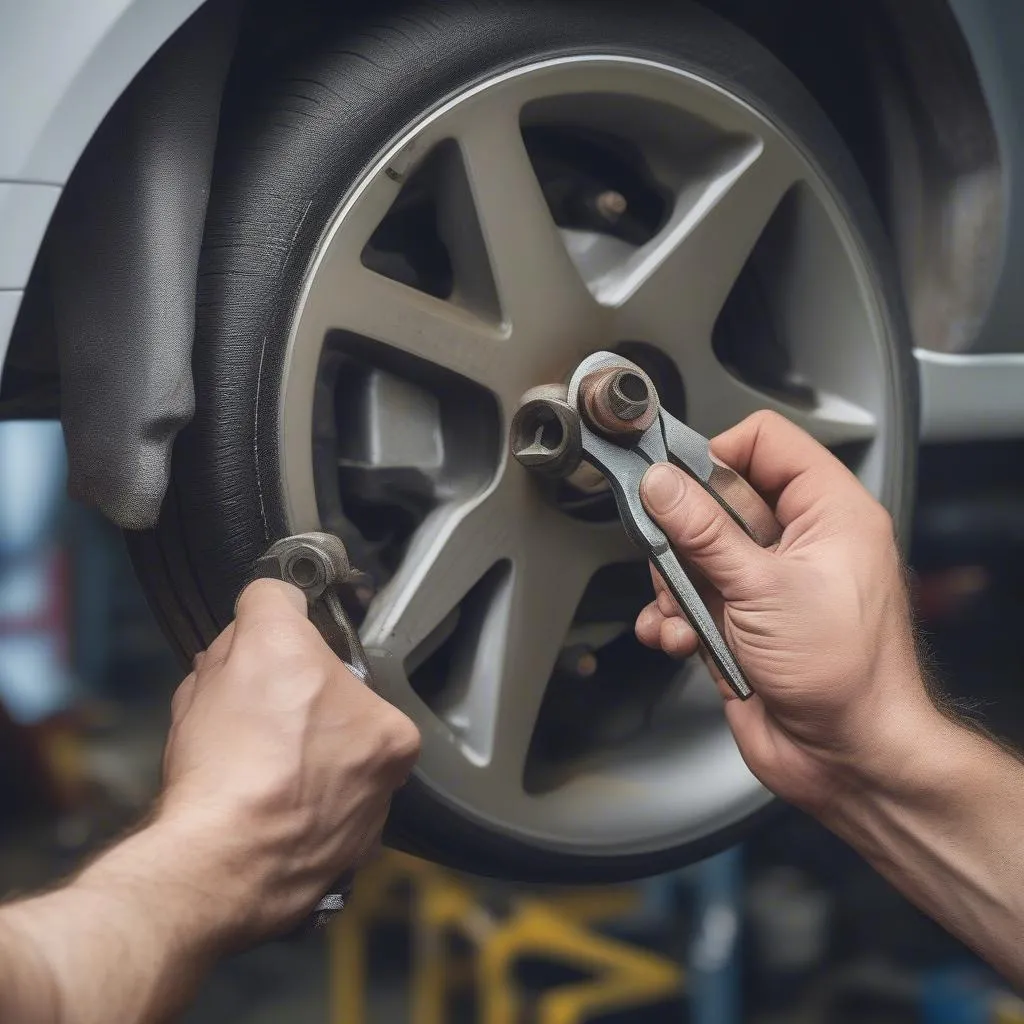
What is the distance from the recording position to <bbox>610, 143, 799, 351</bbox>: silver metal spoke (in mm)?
931

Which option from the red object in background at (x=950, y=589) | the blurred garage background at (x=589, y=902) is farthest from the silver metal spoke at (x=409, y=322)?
the red object in background at (x=950, y=589)

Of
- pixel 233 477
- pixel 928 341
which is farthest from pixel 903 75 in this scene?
pixel 233 477

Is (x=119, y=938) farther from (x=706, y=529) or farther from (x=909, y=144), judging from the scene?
(x=909, y=144)

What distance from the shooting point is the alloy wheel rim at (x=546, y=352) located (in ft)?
2.73

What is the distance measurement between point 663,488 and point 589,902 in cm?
152

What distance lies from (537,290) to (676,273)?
0.40 feet

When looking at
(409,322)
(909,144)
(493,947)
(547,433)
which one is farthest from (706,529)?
(493,947)

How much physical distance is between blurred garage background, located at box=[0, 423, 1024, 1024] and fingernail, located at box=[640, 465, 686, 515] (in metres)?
1.25

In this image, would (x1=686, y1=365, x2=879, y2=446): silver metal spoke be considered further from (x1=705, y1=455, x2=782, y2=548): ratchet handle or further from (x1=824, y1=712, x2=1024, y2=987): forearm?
(x1=824, y1=712, x2=1024, y2=987): forearm

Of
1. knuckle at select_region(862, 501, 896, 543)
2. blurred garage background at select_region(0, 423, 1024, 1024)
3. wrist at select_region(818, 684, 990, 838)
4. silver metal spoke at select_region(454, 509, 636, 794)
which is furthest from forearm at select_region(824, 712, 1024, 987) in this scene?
blurred garage background at select_region(0, 423, 1024, 1024)

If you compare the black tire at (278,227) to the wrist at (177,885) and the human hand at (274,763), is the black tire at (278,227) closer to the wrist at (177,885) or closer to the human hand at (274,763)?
the human hand at (274,763)

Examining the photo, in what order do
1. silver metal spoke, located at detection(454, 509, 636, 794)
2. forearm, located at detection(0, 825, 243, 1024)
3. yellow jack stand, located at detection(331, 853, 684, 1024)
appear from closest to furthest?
1. forearm, located at detection(0, 825, 243, 1024)
2. silver metal spoke, located at detection(454, 509, 636, 794)
3. yellow jack stand, located at detection(331, 853, 684, 1024)

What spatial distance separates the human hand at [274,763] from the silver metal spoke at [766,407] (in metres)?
0.36

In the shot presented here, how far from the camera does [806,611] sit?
78 centimetres
